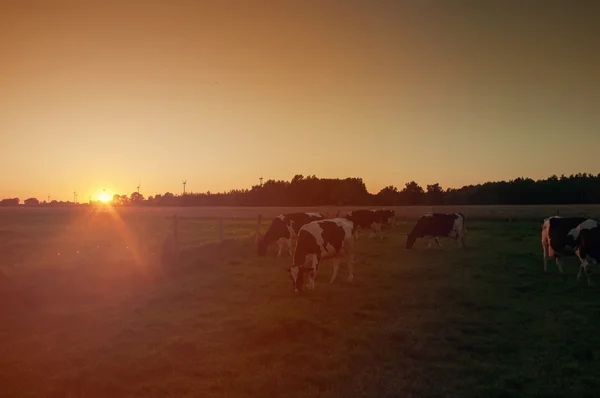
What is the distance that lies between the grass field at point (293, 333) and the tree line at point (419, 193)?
71094mm

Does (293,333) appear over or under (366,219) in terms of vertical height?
under

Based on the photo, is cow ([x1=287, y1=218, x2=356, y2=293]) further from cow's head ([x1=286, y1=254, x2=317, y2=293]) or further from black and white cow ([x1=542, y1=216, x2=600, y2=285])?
black and white cow ([x1=542, y1=216, x2=600, y2=285])

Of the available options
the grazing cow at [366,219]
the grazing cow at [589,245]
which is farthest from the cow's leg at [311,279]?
the grazing cow at [366,219]

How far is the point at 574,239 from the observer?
653 inches

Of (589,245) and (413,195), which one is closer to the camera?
(589,245)

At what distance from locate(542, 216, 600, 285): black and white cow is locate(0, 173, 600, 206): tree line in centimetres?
7032

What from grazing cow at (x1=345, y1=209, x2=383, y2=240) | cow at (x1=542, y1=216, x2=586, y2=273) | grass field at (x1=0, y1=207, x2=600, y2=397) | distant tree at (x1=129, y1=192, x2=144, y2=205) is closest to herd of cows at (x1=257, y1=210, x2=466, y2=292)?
grass field at (x1=0, y1=207, x2=600, y2=397)

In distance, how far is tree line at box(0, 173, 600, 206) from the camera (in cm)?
8081

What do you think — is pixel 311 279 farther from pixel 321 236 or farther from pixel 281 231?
pixel 281 231

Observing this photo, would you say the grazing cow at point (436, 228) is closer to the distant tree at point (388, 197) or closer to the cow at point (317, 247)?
the cow at point (317, 247)

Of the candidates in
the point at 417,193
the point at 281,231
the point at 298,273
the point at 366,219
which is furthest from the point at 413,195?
the point at 298,273

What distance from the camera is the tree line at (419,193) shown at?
265 feet

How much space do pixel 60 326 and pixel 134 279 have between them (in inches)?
221

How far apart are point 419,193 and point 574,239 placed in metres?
75.2
